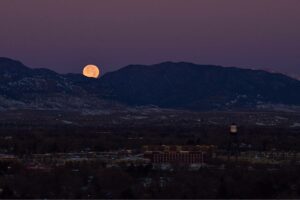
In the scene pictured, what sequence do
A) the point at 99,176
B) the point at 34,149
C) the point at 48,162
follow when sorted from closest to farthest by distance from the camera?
the point at 99,176, the point at 48,162, the point at 34,149

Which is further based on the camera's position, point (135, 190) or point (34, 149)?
point (34, 149)

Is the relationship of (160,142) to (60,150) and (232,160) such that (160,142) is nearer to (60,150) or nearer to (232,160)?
(60,150)

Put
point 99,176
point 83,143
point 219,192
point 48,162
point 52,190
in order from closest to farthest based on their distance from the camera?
point 219,192 → point 52,190 → point 99,176 → point 48,162 → point 83,143

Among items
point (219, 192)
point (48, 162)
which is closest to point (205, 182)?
point (219, 192)

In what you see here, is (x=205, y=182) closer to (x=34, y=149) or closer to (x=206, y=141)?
(x=34, y=149)

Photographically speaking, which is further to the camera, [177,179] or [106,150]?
[106,150]

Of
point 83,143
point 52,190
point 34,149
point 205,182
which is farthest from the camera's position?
point 83,143

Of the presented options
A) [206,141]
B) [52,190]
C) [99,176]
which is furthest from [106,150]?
[52,190]

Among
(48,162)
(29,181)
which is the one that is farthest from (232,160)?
(29,181)

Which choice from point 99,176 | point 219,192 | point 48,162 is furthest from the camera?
point 48,162
